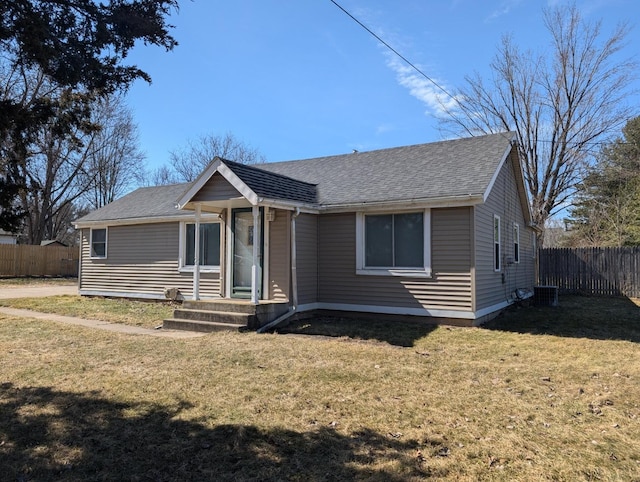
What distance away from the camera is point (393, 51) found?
11.2 meters

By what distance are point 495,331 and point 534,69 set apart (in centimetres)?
2107

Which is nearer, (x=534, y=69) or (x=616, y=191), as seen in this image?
(x=534, y=69)

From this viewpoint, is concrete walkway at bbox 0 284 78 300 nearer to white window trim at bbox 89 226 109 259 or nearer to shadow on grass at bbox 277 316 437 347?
white window trim at bbox 89 226 109 259

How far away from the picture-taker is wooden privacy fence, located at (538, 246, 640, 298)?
17047 mm

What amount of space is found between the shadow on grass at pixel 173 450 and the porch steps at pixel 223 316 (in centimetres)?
463

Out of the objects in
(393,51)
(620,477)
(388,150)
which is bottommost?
(620,477)

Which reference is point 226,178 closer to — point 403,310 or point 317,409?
point 403,310

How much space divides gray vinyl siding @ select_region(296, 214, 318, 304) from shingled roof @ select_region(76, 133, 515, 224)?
51cm

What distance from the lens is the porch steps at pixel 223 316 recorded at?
363 inches

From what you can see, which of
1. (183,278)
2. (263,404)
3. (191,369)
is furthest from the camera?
(183,278)

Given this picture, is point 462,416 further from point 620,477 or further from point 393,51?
point 393,51

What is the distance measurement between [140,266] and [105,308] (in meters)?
2.13

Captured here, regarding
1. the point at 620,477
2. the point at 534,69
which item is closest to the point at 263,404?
the point at 620,477

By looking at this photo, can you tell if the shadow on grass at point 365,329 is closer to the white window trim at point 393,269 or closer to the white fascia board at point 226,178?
the white window trim at point 393,269
